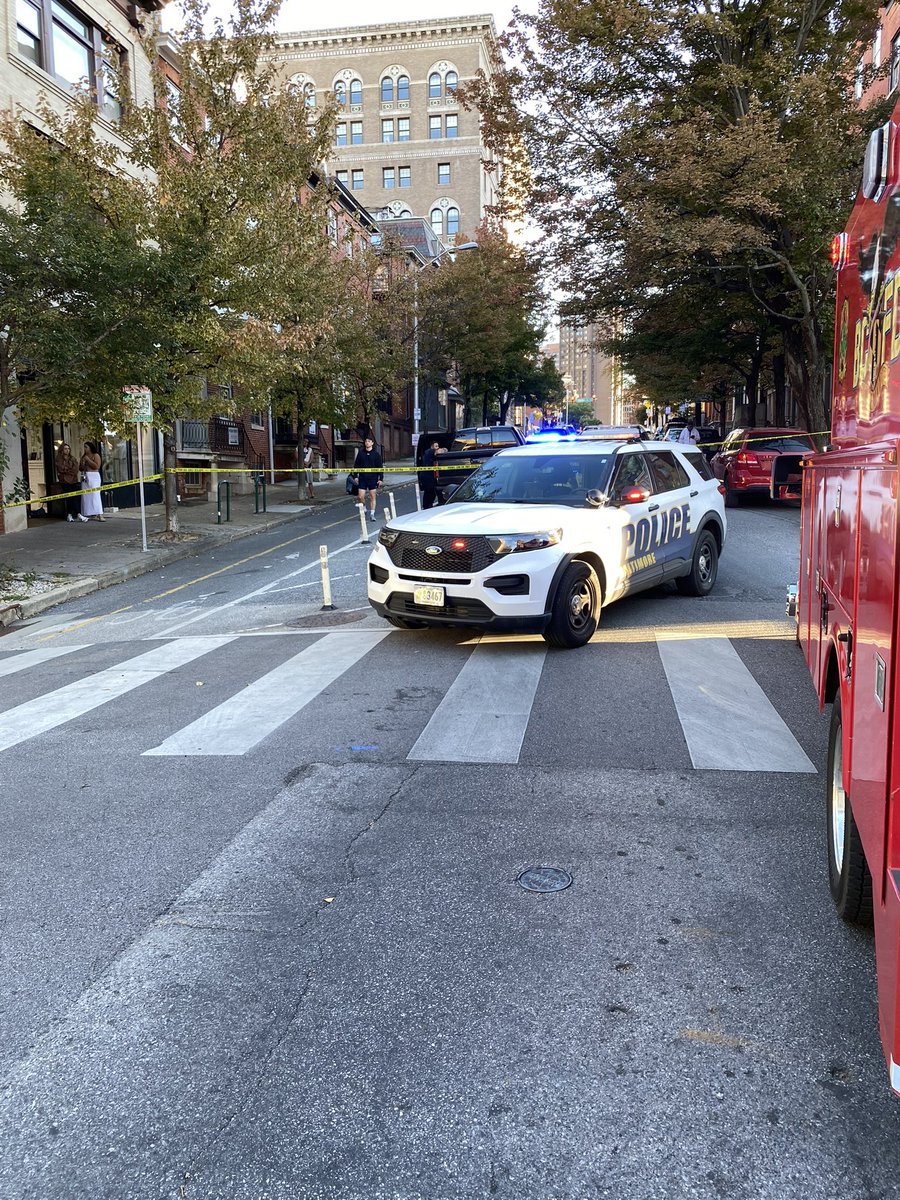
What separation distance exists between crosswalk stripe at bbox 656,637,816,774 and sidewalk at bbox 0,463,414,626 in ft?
28.2

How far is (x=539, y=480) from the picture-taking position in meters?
9.17

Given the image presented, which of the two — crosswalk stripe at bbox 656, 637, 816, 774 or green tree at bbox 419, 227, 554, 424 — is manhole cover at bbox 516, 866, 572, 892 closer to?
crosswalk stripe at bbox 656, 637, 816, 774

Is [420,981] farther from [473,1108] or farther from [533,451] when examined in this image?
[533,451]

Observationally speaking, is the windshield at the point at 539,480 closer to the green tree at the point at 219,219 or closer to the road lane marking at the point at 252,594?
the road lane marking at the point at 252,594

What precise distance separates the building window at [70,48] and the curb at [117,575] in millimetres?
8722

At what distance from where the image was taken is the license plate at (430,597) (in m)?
7.96

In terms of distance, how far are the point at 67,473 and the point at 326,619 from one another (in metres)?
14.5

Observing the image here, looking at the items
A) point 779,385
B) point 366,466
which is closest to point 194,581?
point 366,466

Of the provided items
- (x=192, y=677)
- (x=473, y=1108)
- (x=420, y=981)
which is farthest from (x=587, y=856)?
(x=192, y=677)

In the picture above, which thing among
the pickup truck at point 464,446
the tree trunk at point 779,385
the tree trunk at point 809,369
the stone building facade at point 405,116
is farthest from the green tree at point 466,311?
the stone building facade at point 405,116

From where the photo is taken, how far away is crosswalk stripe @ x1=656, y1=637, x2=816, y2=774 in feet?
18.2

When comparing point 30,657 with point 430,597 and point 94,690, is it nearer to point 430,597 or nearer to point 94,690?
point 94,690

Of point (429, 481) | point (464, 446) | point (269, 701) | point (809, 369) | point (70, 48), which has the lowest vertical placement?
point (269, 701)

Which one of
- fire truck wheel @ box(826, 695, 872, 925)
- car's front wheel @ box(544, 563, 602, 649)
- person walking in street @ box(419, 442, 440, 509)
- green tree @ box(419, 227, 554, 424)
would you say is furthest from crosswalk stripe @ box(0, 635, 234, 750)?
green tree @ box(419, 227, 554, 424)
